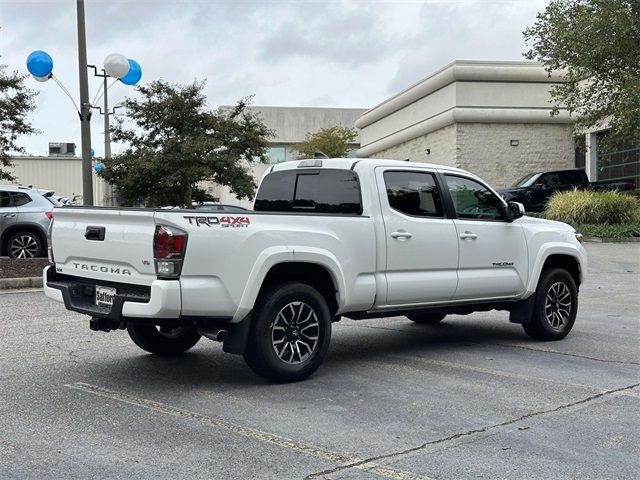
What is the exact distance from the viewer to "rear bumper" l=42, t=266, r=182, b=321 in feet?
17.7

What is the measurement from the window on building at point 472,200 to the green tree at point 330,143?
45.3m

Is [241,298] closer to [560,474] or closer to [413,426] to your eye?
[413,426]

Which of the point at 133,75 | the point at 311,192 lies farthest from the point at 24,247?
the point at 311,192

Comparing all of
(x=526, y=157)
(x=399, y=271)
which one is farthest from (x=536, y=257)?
(x=526, y=157)

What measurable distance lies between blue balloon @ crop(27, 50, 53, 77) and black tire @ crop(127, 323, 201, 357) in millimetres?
10629

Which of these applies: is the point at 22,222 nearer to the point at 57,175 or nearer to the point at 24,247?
the point at 24,247

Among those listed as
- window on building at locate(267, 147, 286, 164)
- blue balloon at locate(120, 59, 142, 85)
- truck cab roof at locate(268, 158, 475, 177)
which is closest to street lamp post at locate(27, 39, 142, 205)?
blue balloon at locate(120, 59, 142, 85)

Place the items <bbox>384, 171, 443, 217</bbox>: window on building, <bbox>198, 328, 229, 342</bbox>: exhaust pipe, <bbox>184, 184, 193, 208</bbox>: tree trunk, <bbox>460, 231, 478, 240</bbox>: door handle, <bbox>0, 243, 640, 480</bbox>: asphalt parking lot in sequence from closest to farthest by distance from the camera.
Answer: <bbox>0, 243, 640, 480</bbox>: asphalt parking lot
<bbox>198, 328, 229, 342</bbox>: exhaust pipe
<bbox>384, 171, 443, 217</bbox>: window on building
<bbox>460, 231, 478, 240</bbox>: door handle
<bbox>184, 184, 193, 208</bbox>: tree trunk

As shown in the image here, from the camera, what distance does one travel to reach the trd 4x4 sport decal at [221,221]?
550 centimetres

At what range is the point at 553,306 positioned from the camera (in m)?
8.37

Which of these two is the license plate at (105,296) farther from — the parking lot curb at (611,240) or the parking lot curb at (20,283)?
the parking lot curb at (611,240)

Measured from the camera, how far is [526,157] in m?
32.7

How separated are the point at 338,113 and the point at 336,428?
62.2 meters

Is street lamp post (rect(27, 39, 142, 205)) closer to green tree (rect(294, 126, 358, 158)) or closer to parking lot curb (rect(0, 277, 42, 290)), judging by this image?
parking lot curb (rect(0, 277, 42, 290))
